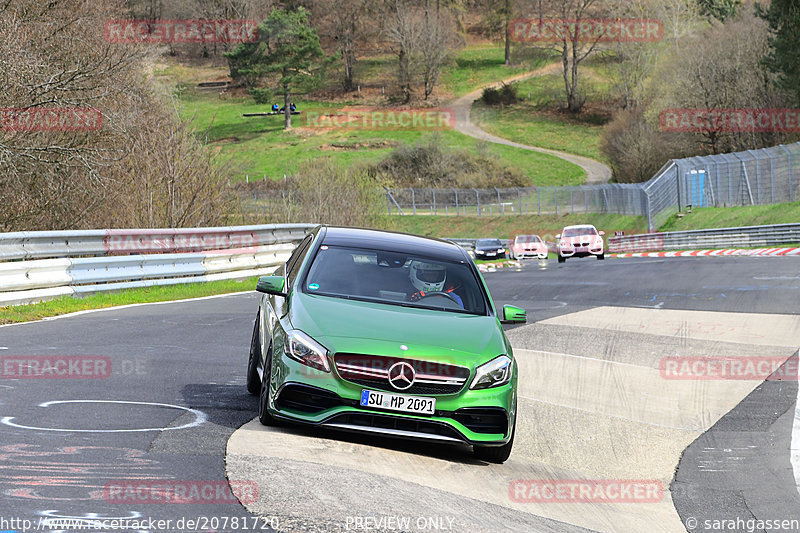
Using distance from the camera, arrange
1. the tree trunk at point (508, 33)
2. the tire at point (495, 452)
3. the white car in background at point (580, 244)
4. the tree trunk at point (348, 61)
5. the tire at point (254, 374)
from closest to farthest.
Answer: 1. the tire at point (495, 452)
2. the tire at point (254, 374)
3. the white car in background at point (580, 244)
4. the tree trunk at point (348, 61)
5. the tree trunk at point (508, 33)

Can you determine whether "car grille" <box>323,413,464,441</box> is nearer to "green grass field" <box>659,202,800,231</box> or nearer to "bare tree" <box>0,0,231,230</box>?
"bare tree" <box>0,0,231,230</box>

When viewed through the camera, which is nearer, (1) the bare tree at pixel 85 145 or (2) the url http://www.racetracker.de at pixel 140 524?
→ (2) the url http://www.racetracker.de at pixel 140 524

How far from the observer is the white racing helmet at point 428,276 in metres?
8.41

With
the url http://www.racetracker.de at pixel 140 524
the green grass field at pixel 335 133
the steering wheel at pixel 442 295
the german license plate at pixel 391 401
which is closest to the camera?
the url http://www.racetracker.de at pixel 140 524

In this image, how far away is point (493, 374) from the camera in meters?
7.29

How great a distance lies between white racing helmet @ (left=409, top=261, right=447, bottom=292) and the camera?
8414mm

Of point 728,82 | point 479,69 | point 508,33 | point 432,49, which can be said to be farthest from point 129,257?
point 508,33

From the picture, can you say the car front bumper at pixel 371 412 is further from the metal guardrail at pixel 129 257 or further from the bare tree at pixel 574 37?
the bare tree at pixel 574 37

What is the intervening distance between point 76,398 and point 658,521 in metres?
4.47

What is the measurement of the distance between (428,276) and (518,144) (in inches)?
3977

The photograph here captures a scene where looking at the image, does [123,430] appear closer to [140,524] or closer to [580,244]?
[140,524]

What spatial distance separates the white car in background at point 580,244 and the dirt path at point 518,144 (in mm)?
50707

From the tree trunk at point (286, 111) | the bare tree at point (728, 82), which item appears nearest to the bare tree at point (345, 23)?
the tree trunk at point (286, 111)

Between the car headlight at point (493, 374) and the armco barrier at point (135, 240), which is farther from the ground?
the car headlight at point (493, 374)
